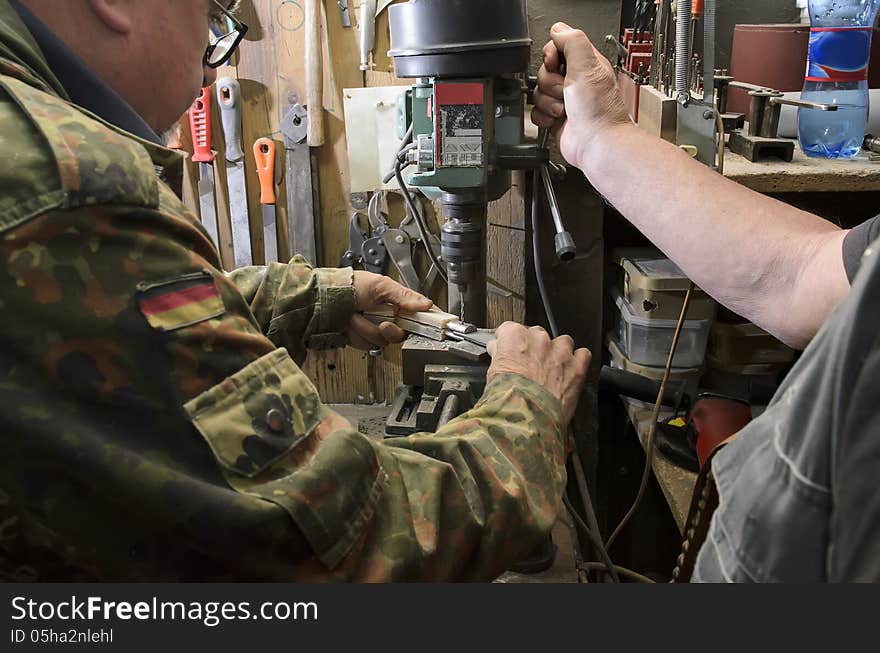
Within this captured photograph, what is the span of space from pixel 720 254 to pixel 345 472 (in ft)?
2.16

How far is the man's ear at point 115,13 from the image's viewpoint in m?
0.80

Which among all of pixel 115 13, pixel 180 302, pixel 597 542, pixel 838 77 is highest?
pixel 115 13

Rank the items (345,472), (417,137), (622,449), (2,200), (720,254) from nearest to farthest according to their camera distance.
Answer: (2,200)
(345,472)
(720,254)
(417,137)
(622,449)

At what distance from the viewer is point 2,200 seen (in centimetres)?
60

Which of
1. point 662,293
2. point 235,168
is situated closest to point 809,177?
point 662,293

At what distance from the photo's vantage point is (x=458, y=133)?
1.28 m

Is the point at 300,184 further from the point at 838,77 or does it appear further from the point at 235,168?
the point at 838,77

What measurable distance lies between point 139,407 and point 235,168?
1602 mm

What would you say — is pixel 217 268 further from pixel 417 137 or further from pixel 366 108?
pixel 366 108

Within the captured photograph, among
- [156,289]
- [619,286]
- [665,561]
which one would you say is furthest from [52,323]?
[665,561]

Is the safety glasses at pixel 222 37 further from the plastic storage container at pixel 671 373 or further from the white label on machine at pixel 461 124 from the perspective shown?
the plastic storage container at pixel 671 373

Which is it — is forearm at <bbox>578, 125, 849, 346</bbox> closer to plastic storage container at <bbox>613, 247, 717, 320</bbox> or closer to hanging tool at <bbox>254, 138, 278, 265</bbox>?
plastic storage container at <bbox>613, 247, 717, 320</bbox>

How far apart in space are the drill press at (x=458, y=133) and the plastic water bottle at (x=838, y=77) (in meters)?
0.58

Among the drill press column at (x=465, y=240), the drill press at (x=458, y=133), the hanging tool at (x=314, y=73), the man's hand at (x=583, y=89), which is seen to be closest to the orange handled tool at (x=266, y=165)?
the hanging tool at (x=314, y=73)
